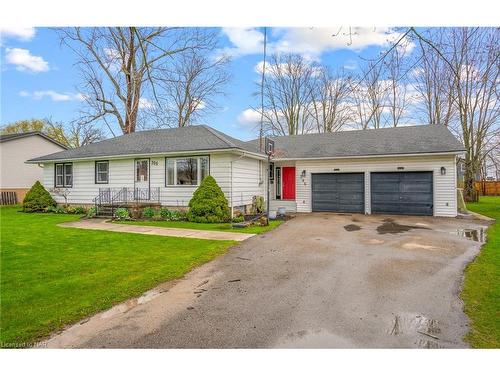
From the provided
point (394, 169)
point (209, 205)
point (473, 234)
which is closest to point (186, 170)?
point (209, 205)

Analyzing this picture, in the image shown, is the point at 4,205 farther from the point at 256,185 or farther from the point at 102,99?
the point at 256,185

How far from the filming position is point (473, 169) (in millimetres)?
20641

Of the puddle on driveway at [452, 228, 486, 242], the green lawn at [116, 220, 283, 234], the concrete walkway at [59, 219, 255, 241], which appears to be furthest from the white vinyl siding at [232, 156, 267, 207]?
the puddle on driveway at [452, 228, 486, 242]

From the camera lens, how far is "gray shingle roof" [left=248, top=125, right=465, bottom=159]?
13008mm

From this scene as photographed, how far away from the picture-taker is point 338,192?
14492 millimetres

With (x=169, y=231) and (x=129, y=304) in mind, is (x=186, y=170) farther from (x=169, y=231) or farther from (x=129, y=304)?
(x=129, y=304)

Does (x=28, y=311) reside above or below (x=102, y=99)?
below

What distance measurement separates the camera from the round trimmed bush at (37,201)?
15.3 meters

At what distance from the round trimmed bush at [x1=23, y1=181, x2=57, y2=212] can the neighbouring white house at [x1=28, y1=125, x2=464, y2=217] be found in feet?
1.57

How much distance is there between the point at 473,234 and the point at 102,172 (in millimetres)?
15411

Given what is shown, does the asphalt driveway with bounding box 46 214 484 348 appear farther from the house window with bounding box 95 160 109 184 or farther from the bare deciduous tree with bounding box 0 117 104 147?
the bare deciduous tree with bounding box 0 117 104 147
